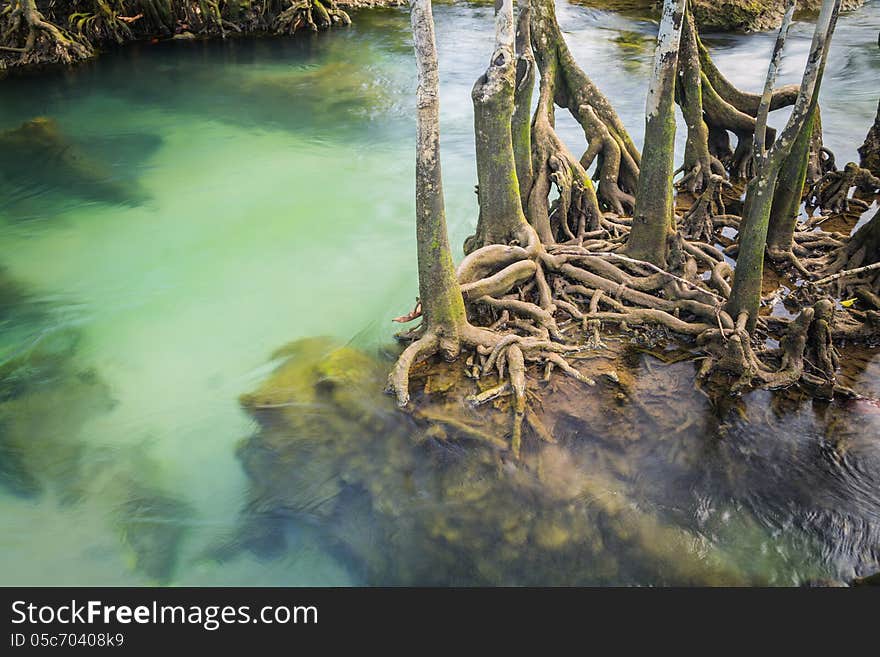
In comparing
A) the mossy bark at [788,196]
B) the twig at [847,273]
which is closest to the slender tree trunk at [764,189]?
the mossy bark at [788,196]

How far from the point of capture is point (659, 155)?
22.3ft

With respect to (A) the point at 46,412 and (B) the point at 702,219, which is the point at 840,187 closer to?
(B) the point at 702,219

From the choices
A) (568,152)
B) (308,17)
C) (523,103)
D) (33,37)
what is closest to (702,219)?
(568,152)

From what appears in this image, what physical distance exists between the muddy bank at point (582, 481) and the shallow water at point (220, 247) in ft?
0.23

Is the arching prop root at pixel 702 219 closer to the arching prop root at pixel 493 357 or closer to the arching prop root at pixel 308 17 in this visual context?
the arching prop root at pixel 493 357

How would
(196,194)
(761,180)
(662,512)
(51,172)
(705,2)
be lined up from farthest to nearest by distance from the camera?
(705,2) < (51,172) < (196,194) < (761,180) < (662,512)

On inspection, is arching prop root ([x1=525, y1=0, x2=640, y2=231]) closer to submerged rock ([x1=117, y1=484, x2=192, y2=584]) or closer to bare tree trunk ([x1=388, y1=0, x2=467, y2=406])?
bare tree trunk ([x1=388, y1=0, x2=467, y2=406])

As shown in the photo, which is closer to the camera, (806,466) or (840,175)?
(806,466)

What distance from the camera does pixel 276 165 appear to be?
12.2 meters

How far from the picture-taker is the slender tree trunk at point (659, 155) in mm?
6301

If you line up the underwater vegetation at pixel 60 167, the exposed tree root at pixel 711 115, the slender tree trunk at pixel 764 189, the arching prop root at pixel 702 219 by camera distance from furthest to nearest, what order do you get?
1. the underwater vegetation at pixel 60 167
2. the exposed tree root at pixel 711 115
3. the arching prop root at pixel 702 219
4. the slender tree trunk at pixel 764 189

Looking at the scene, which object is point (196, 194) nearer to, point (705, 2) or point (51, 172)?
point (51, 172)

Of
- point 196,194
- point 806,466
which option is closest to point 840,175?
point 806,466
